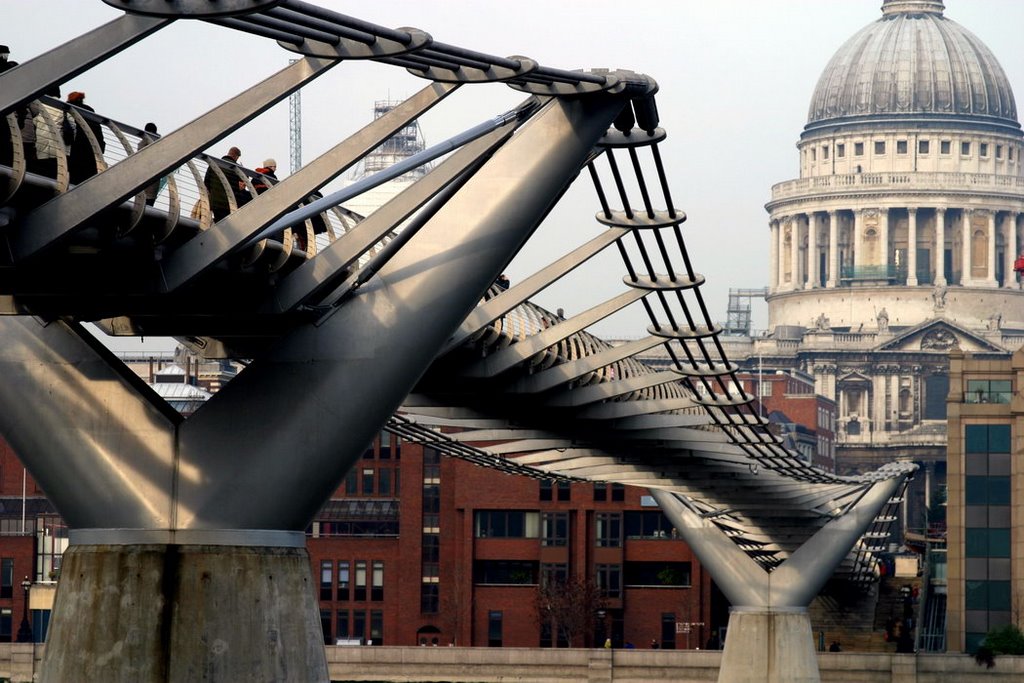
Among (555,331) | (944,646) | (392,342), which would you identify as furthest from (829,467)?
(392,342)

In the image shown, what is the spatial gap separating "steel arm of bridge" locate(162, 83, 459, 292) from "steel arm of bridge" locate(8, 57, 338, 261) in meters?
1.56

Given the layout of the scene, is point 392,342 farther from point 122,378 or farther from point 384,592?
point 384,592

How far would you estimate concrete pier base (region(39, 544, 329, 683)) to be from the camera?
97.3 feet

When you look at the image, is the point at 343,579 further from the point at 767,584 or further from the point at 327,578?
the point at 767,584

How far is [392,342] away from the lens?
30.5m

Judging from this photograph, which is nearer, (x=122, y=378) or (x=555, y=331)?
(x=122, y=378)

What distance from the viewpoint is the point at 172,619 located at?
29.8 m

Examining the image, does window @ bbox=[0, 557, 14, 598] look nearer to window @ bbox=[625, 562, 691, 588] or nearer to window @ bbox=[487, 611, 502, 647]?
window @ bbox=[487, 611, 502, 647]

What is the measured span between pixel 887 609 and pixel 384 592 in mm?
23283

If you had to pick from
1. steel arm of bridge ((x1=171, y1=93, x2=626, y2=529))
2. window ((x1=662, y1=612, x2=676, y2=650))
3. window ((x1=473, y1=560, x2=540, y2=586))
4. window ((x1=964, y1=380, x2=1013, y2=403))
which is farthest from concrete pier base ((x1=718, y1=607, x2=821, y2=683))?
steel arm of bridge ((x1=171, y1=93, x2=626, y2=529))

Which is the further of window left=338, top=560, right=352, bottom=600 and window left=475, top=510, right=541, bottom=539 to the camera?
window left=338, top=560, right=352, bottom=600

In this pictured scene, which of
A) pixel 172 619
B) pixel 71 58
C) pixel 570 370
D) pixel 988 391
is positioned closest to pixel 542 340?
pixel 570 370

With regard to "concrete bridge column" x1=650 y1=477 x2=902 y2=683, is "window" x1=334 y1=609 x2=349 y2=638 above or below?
below

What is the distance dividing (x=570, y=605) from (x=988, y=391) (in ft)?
69.0
